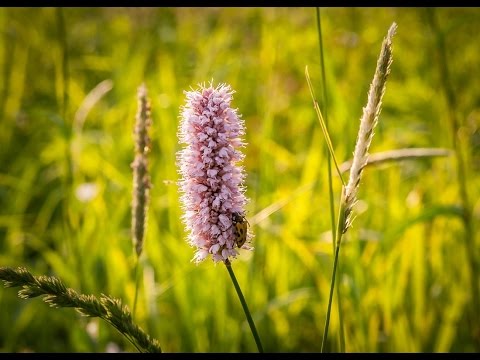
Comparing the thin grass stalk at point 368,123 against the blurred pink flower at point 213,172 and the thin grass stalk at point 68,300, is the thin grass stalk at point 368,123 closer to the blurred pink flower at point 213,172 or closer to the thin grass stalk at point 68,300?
Result: the blurred pink flower at point 213,172

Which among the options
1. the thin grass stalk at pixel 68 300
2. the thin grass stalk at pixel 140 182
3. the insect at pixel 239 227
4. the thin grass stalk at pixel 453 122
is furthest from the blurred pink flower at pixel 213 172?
the thin grass stalk at pixel 453 122

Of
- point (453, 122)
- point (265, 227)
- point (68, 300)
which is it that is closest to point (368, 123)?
point (68, 300)

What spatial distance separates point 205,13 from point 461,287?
5.13 m

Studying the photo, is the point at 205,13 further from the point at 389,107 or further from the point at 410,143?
the point at 410,143

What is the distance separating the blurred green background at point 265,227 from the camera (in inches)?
90.1

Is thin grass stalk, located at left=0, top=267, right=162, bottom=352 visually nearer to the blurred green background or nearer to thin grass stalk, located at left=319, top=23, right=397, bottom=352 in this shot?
thin grass stalk, located at left=319, top=23, right=397, bottom=352

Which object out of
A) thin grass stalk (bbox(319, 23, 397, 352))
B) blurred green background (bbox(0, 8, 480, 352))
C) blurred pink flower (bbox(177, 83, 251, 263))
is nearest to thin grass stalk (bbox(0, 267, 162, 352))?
blurred pink flower (bbox(177, 83, 251, 263))

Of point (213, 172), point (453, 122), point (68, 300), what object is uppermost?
point (453, 122)

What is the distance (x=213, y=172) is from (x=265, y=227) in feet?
5.48

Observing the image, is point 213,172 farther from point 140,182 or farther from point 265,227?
point 265,227

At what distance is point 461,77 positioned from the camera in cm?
507

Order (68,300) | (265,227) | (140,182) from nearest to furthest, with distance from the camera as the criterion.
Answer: (68,300), (140,182), (265,227)

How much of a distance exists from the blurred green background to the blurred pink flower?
33.0 inches

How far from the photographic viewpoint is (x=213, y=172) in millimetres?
984
